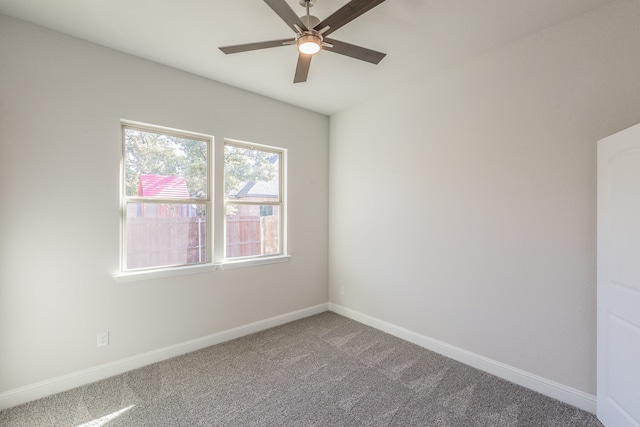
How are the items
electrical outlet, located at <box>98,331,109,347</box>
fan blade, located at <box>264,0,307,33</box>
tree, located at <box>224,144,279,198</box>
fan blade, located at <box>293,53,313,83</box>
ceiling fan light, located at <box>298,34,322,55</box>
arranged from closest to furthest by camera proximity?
1. fan blade, located at <box>264,0,307,33</box>
2. ceiling fan light, located at <box>298,34,322,55</box>
3. fan blade, located at <box>293,53,313,83</box>
4. electrical outlet, located at <box>98,331,109,347</box>
5. tree, located at <box>224,144,279,198</box>

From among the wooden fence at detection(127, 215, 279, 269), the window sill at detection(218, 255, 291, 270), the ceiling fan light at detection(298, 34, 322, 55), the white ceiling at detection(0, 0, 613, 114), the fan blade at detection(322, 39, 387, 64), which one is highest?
the white ceiling at detection(0, 0, 613, 114)

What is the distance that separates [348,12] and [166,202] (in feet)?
7.68

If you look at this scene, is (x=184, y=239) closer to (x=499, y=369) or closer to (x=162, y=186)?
(x=162, y=186)

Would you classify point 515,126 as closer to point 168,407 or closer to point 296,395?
point 296,395

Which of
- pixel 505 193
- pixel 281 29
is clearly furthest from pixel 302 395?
pixel 281 29

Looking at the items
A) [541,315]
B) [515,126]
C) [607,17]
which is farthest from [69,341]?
[607,17]

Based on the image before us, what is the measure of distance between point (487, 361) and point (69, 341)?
357 cm

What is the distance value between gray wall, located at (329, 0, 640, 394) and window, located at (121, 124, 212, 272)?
199 centimetres

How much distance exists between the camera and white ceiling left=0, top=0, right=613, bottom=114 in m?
1.97

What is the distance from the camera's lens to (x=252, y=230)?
3477 mm

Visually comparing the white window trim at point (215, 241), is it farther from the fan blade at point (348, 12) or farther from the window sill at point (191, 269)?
the fan blade at point (348, 12)

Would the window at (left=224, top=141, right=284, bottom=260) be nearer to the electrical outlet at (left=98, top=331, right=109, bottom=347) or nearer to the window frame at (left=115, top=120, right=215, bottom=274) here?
the window frame at (left=115, top=120, right=215, bottom=274)

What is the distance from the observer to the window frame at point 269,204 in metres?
3.19

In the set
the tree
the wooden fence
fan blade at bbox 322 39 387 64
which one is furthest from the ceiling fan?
the wooden fence
